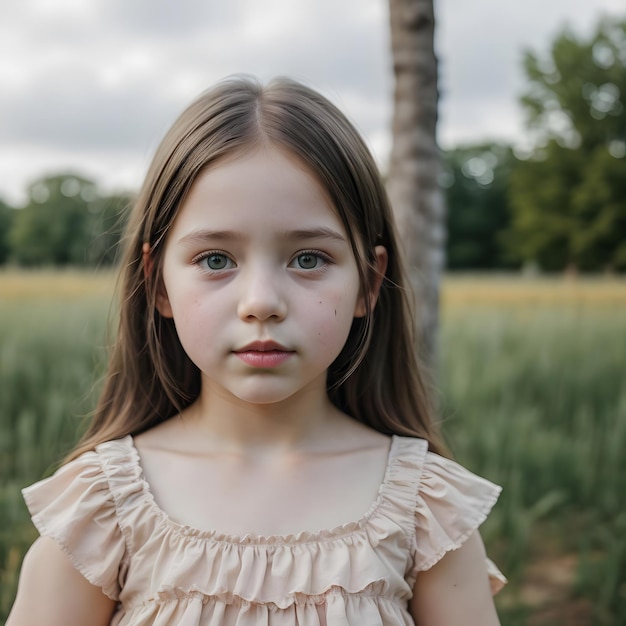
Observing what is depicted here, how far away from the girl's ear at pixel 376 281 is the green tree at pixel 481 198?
5.34 meters

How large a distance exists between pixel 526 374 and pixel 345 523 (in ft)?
10.7

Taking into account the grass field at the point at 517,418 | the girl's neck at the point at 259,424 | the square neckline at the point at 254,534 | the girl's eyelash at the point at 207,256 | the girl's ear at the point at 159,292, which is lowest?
the grass field at the point at 517,418

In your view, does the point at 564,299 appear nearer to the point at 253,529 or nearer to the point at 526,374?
the point at 526,374

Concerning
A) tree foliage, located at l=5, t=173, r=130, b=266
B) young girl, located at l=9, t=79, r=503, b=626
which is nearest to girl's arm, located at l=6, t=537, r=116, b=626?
young girl, located at l=9, t=79, r=503, b=626

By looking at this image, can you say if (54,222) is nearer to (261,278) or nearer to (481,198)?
(261,278)

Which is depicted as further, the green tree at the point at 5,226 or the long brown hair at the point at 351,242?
the green tree at the point at 5,226

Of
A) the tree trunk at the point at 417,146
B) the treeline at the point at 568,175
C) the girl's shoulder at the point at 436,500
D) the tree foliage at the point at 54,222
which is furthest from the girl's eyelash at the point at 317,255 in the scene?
the treeline at the point at 568,175

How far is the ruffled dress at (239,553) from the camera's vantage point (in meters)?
1.27

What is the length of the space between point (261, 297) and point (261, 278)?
0.04m

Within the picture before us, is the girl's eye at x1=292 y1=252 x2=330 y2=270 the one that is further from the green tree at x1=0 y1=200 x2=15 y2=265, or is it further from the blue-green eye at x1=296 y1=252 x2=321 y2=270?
the green tree at x1=0 y1=200 x2=15 y2=265

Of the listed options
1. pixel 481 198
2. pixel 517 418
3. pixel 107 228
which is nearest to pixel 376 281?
pixel 107 228

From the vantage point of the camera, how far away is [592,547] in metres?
3.00

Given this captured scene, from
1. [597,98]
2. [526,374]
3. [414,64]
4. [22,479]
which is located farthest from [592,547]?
[597,98]

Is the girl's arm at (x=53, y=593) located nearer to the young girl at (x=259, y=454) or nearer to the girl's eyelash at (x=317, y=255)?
the young girl at (x=259, y=454)
